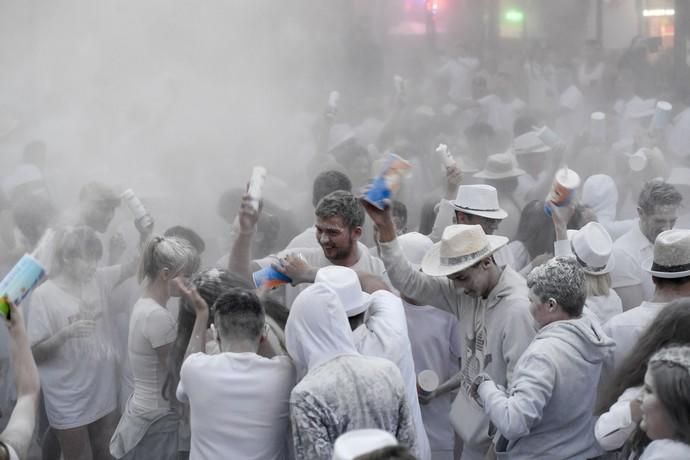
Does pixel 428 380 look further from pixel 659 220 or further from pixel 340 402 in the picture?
pixel 659 220

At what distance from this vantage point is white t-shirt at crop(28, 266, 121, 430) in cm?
354

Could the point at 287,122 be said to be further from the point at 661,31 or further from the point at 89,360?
the point at 661,31

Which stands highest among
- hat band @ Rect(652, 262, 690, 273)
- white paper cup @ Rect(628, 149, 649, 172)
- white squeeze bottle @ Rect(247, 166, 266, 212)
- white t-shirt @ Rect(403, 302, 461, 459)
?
white squeeze bottle @ Rect(247, 166, 266, 212)

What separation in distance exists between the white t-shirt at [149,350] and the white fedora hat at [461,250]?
0.87m

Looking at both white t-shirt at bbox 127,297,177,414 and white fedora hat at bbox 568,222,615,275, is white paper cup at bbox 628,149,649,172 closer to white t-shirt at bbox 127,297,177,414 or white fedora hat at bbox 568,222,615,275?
white fedora hat at bbox 568,222,615,275

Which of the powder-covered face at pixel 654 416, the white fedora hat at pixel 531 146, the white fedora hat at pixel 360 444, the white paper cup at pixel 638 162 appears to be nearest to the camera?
the white fedora hat at pixel 360 444

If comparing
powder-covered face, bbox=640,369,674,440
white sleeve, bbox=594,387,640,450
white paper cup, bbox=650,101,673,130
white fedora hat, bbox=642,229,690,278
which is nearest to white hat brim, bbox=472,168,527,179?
white paper cup, bbox=650,101,673,130

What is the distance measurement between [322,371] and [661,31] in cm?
949

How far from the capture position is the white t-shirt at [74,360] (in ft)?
11.6

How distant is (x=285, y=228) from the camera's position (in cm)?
482

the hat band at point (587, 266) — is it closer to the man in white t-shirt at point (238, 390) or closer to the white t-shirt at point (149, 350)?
the man in white t-shirt at point (238, 390)

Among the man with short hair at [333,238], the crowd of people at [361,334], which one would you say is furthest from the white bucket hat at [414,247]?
the man with short hair at [333,238]

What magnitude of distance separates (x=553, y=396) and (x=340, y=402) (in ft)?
2.12

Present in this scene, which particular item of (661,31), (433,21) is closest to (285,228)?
(433,21)
